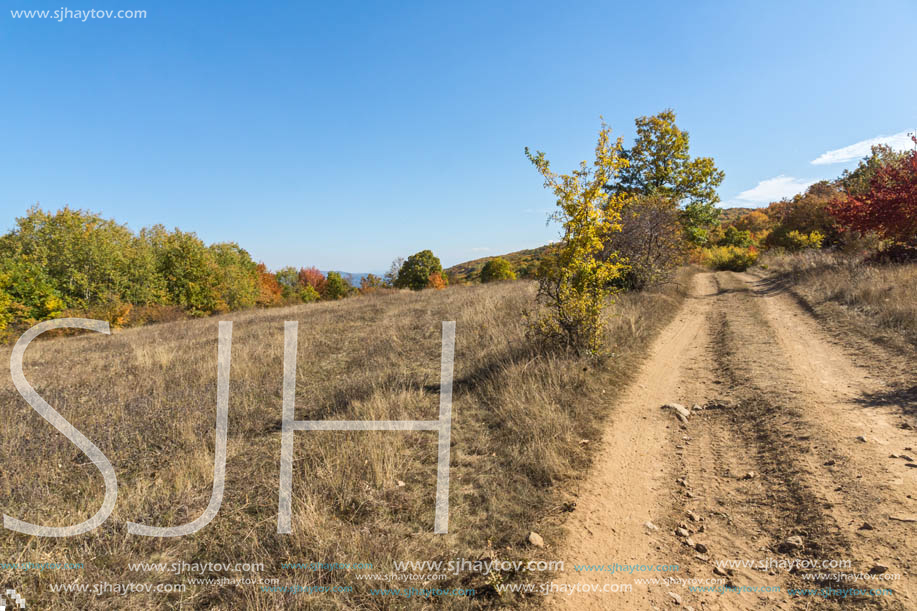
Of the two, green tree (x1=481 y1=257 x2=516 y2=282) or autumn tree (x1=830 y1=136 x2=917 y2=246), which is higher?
green tree (x1=481 y1=257 x2=516 y2=282)

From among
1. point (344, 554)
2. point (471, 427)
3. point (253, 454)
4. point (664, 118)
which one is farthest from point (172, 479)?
point (664, 118)

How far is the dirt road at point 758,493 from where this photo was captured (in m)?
2.49

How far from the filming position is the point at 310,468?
4.18 m

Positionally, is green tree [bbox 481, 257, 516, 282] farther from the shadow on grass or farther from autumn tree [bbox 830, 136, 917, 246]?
the shadow on grass

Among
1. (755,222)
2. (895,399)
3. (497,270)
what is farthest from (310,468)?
(755,222)

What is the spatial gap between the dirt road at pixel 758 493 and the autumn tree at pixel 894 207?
11.5 m

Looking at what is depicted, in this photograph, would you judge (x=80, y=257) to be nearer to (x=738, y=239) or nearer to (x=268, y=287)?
(x=268, y=287)

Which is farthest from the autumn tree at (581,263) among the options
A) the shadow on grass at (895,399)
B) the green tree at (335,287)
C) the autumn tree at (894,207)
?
the green tree at (335,287)

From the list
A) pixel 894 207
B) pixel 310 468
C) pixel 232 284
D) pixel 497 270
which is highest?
pixel 497 270

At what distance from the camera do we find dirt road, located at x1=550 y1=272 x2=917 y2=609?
2.49m

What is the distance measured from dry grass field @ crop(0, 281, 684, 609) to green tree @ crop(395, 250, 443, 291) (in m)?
54.5

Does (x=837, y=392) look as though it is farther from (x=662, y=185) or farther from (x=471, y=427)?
(x=662, y=185)

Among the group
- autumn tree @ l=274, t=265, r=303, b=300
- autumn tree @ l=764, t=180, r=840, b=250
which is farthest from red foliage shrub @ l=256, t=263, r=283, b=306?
autumn tree @ l=764, t=180, r=840, b=250

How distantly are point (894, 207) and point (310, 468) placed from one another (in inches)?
816
